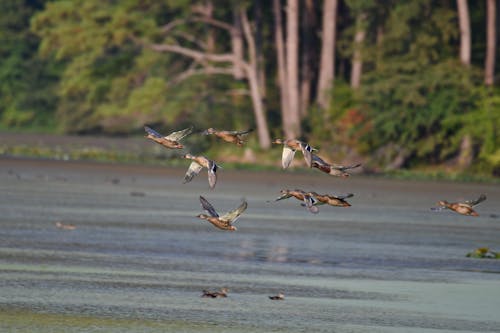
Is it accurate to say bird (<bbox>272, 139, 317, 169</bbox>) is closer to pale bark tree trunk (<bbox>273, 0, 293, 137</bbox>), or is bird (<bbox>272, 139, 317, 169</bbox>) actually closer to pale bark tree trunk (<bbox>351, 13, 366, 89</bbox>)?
pale bark tree trunk (<bbox>351, 13, 366, 89</bbox>)

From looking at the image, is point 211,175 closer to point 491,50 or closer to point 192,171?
point 192,171

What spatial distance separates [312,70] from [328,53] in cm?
546

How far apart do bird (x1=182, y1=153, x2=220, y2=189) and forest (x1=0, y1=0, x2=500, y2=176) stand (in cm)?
3575

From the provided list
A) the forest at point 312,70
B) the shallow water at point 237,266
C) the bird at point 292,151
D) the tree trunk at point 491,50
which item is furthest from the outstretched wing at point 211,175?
the tree trunk at point 491,50

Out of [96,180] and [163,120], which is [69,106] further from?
[96,180]

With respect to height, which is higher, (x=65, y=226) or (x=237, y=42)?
(x=237, y=42)

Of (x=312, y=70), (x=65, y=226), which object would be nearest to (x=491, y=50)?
(x=312, y=70)

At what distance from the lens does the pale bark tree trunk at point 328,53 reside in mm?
56656

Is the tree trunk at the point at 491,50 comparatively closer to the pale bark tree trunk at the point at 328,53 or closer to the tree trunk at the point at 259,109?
the pale bark tree trunk at the point at 328,53

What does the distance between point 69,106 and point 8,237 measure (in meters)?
61.1

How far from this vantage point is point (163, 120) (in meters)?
73.6

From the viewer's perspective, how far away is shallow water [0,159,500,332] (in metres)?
14.2

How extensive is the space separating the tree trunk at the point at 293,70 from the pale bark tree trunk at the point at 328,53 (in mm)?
1027

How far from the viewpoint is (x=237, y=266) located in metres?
18.8
